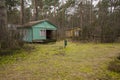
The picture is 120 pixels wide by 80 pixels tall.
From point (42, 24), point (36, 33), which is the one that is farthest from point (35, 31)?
point (42, 24)

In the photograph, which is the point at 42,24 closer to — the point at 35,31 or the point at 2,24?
the point at 35,31

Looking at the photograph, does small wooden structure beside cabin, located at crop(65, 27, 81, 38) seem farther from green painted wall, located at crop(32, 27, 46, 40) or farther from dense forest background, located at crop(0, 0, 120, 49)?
green painted wall, located at crop(32, 27, 46, 40)

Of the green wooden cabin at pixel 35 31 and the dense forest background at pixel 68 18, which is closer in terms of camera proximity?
the dense forest background at pixel 68 18

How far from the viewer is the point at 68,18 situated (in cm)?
4319

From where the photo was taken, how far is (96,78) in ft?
17.0

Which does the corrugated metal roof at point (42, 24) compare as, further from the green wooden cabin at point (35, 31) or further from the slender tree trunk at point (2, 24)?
the slender tree trunk at point (2, 24)

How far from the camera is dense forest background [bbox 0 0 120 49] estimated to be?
34.9 ft

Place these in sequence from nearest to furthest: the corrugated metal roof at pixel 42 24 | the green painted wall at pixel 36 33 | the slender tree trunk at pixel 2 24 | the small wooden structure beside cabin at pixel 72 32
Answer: the slender tree trunk at pixel 2 24 → the green painted wall at pixel 36 33 → the corrugated metal roof at pixel 42 24 → the small wooden structure beside cabin at pixel 72 32

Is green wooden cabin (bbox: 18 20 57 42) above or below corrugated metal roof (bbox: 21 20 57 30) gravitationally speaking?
below

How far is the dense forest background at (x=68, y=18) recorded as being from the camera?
1062 cm

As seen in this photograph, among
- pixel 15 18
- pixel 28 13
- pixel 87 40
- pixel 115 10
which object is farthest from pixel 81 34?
pixel 28 13

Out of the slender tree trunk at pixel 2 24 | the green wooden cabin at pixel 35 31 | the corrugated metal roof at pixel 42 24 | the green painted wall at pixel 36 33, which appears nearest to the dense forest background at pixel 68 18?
the slender tree trunk at pixel 2 24

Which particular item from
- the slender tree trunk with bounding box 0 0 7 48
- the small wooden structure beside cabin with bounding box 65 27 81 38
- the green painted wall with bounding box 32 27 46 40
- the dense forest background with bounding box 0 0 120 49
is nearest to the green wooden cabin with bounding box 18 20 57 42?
the green painted wall with bounding box 32 27 46 40

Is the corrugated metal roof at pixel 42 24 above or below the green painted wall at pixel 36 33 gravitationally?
above
